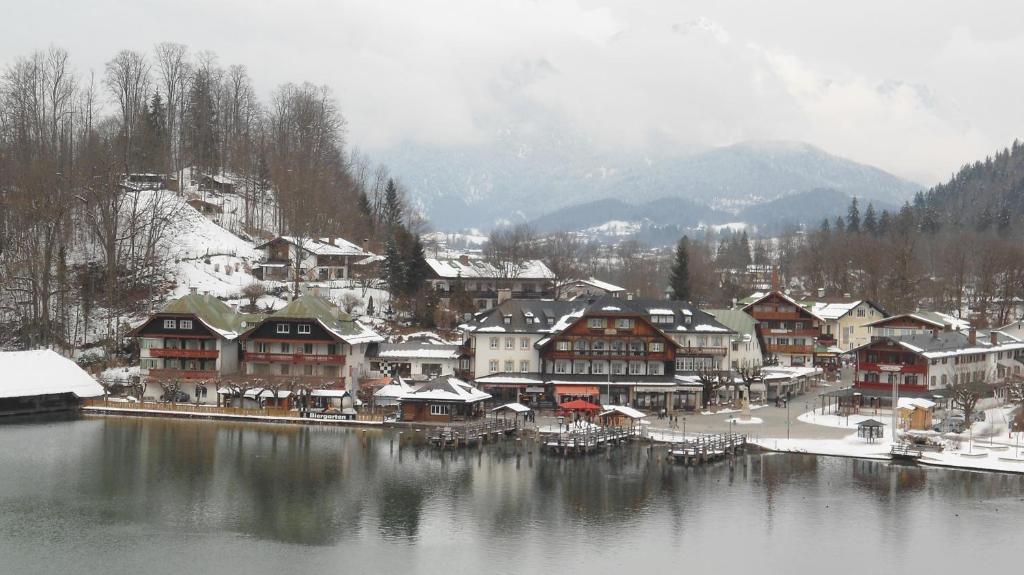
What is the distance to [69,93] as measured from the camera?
333 feet

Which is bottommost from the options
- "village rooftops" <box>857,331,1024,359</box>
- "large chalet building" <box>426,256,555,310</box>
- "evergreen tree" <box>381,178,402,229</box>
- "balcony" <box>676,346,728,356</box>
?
"balcony" <box>676,346,728,356</box>

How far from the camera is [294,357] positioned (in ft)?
234

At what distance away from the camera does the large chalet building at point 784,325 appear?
295ft

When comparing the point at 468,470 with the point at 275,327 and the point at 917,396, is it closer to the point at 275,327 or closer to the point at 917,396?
the point at 275,327

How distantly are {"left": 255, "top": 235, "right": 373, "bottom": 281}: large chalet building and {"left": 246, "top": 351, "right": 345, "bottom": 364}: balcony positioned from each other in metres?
22.4

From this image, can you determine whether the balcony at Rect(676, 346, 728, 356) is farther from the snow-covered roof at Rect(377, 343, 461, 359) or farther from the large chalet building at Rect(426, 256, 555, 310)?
the large chalet building at Rect(426, 256, 555, 310)

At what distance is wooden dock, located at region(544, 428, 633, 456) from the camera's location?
184 ft

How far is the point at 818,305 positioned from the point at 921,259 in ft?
168

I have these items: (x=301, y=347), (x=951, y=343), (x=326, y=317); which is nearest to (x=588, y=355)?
(x=326, y=317)

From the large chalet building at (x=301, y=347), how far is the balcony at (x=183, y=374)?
235 centimetres

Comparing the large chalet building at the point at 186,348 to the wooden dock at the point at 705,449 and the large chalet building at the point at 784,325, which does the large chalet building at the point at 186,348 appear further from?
the large chalet building at the point at 784,325

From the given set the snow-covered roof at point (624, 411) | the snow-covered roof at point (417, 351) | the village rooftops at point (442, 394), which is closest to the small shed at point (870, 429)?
the snow-covered roof at point (624, 411)

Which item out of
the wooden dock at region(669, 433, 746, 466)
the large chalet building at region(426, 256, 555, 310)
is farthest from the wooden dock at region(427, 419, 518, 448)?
the large chalet building at region(426, 256, 555, 310)

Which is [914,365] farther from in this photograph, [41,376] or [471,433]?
[41,376]
